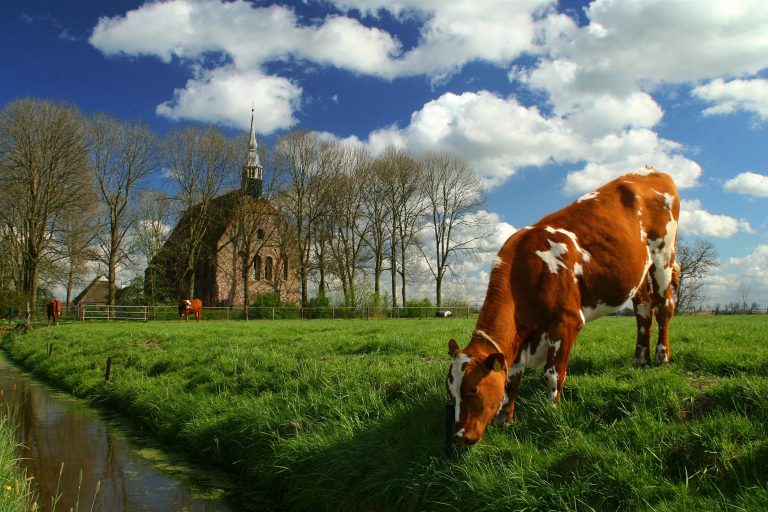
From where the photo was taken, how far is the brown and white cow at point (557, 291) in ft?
16.8

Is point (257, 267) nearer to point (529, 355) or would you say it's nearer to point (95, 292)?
point (95, 292)

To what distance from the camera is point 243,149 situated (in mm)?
46844

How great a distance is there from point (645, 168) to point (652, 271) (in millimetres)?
1651

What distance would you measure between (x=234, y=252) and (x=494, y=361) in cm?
4692

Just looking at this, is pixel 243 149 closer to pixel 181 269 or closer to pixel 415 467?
pixel 181 269

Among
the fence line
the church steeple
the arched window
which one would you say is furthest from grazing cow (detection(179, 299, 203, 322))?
the arched window

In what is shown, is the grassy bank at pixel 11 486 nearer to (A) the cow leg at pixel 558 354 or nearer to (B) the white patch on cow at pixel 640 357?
(A) the cow leg at pixel 558 354

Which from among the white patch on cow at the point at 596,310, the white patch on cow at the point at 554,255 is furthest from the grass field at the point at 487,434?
the white patch on cow at the point at 554,255

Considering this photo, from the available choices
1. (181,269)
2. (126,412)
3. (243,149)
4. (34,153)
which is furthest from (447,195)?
(126,412)

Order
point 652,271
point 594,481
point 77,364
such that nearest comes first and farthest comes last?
point 594,481
point 652,271
point 77,364

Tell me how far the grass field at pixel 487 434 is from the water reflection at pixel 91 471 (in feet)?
2.24

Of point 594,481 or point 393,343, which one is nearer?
point 594,481

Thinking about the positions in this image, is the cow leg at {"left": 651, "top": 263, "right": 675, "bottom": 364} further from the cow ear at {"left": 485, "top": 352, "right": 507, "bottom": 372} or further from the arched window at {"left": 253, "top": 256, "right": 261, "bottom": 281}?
the arched window at {"left": 253, "top": 256, "right": 261, "bottom": 281}

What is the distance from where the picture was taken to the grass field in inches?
175
